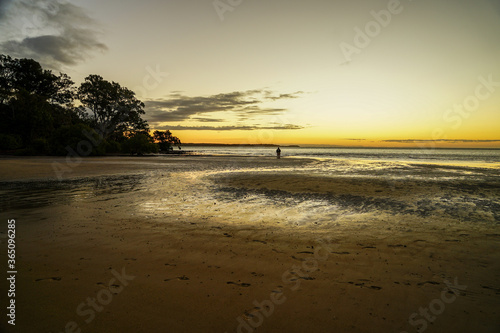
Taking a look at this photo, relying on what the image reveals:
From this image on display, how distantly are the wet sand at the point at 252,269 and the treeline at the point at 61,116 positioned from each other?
130 feet

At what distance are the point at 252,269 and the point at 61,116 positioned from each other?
2357 inches

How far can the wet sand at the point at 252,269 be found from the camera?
127 inches

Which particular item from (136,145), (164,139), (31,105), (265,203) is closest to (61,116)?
(31,105)

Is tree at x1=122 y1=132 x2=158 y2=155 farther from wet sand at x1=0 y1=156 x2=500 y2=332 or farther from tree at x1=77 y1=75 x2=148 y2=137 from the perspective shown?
wet sand at x1=0 y1=156 x2=500 y2=332

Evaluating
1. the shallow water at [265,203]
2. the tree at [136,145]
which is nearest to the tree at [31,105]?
the tree at [136,145]

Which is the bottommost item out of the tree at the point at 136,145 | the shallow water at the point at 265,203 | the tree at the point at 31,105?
the shallow water at the point at 265,203

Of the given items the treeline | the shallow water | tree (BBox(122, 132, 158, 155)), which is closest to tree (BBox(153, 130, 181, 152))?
the treeline

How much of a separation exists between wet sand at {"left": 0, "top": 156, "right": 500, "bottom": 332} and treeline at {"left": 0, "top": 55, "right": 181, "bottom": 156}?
3963 centimetres

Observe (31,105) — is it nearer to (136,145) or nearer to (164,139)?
(136,145)

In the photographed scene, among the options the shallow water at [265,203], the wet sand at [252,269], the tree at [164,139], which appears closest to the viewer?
the wet sand at [252,269]

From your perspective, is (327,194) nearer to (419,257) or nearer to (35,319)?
(419,257)

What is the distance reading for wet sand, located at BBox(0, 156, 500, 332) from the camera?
3.22 meters

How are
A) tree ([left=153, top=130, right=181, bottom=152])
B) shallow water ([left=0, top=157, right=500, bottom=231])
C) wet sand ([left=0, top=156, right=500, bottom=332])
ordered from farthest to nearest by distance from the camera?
1. tree ([left=153, top=130, right=181, bottom=152])
2. shallow water ([left=0, top=157, right=500, bottom=231])
3. wet sand ([left=0, top=156, right=500, bottom=332])

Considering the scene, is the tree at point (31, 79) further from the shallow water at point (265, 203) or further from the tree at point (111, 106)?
the shallow water at point (265, 203)
